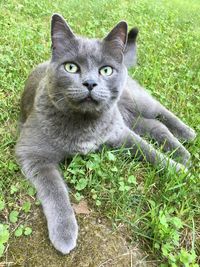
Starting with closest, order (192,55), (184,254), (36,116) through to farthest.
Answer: (184,254)
(36,116)
(192,55)

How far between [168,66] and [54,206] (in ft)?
8.15

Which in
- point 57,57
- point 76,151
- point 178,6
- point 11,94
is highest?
point 57,57

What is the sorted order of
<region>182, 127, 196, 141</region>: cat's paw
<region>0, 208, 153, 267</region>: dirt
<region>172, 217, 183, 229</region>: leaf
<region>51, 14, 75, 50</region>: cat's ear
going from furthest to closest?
<region>182, 127, 196, 141</region>: cat's paw → <region>51, 14, 75, 50</region>: cat's ear → <region>172, 217, 183, 229</region>: leaf → <region>0, 208, 153, 267</region>: dirt

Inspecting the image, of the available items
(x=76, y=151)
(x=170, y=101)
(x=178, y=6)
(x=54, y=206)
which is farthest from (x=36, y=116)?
(x=178, y=6)

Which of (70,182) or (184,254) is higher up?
(184,254)

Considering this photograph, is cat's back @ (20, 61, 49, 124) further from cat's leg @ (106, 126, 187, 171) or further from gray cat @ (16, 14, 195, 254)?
cat's leg @ (106, 126, 187, 171)

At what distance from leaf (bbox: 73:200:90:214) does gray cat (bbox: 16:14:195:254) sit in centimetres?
7

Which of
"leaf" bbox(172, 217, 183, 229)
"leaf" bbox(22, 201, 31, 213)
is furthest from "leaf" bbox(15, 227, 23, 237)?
"leaf" bbox(172, 217, 183, 229)

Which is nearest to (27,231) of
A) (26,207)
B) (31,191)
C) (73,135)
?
(26,207)

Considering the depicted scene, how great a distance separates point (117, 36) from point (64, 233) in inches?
46.8

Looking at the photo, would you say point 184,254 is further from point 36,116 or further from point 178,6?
point 178,6

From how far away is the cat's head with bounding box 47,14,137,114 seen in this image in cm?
202

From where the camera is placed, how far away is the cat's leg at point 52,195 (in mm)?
1860

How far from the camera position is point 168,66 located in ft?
13.0
